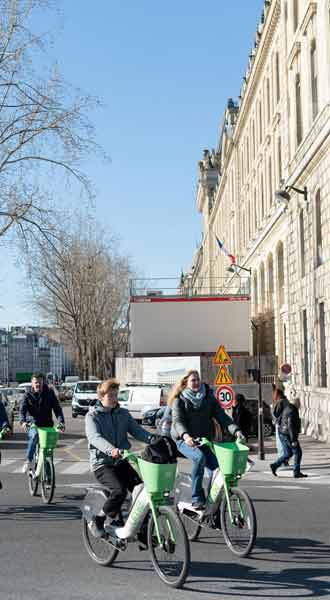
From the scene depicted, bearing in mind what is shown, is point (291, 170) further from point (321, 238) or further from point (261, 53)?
point (261, 53)

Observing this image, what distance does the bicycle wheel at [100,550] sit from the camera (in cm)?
749

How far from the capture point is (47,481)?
11797 mm

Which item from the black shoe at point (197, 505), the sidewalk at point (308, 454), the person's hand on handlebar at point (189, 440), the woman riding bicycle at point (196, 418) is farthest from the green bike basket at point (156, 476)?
the sidewalk at point (308, 454)

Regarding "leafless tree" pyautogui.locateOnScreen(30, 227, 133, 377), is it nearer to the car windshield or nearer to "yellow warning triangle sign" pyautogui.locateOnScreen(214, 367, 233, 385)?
the car windshield

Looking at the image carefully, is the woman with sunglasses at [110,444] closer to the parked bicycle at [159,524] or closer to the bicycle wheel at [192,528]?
the parked bicycle at [159,524]

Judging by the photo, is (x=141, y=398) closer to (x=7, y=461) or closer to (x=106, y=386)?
(x=7, y=461)

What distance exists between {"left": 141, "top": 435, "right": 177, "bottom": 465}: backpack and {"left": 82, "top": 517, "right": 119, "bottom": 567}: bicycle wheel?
112cm

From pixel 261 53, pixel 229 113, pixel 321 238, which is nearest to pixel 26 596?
pixel 321 238

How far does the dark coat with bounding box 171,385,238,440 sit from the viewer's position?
9031mm

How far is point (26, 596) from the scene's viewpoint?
637 centimetres

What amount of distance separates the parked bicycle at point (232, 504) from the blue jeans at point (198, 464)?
511 millimetres

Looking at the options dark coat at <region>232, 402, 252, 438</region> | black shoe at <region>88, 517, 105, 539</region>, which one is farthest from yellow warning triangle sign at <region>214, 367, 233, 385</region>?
black shoe at <region>88, 517, 105, 539</region>

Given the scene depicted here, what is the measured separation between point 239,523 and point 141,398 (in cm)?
2589

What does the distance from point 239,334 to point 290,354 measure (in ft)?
16.9
